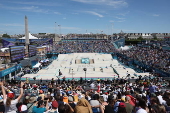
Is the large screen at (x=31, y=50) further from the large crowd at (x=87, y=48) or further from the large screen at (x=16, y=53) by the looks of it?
the large crowd at (x=87, y=48)

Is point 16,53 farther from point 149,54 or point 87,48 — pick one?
point 87,48

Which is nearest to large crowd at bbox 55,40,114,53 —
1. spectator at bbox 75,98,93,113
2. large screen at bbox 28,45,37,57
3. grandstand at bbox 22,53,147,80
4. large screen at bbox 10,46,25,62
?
grandstand at bbox 22,53,147,80

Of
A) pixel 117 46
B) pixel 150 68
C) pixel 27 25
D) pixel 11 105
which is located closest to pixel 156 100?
pixel 11 105

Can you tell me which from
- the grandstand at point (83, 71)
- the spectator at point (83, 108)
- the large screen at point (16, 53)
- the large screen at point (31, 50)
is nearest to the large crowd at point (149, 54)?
the grandstand at point (83, 71)

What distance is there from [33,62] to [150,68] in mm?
23774

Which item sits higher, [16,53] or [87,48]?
[16,53]

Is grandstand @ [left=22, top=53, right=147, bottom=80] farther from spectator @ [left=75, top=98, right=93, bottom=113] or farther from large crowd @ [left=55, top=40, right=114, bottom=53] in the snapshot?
spectator @ [left=75, top=98, right=93, bottom=113]

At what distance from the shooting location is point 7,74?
24.1 meters

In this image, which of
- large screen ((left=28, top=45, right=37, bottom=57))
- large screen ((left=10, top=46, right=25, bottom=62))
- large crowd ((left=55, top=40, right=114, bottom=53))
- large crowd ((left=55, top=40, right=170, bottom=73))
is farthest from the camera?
large crowd ((left=55, top=40, right=114, bottom=53))

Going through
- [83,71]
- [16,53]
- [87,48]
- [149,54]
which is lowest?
[83,71]

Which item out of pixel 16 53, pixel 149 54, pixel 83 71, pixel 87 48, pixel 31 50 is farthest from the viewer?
pixel 87 48

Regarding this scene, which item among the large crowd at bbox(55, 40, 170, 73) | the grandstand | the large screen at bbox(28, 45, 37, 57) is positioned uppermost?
the large screen at bbox(28, 45, 37, 57)

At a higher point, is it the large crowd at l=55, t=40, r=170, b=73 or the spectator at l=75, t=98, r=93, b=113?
the spectator at l=75, t=98, r=93, b=113

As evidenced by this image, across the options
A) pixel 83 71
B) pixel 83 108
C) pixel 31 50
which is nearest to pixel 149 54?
pixel 83 71
